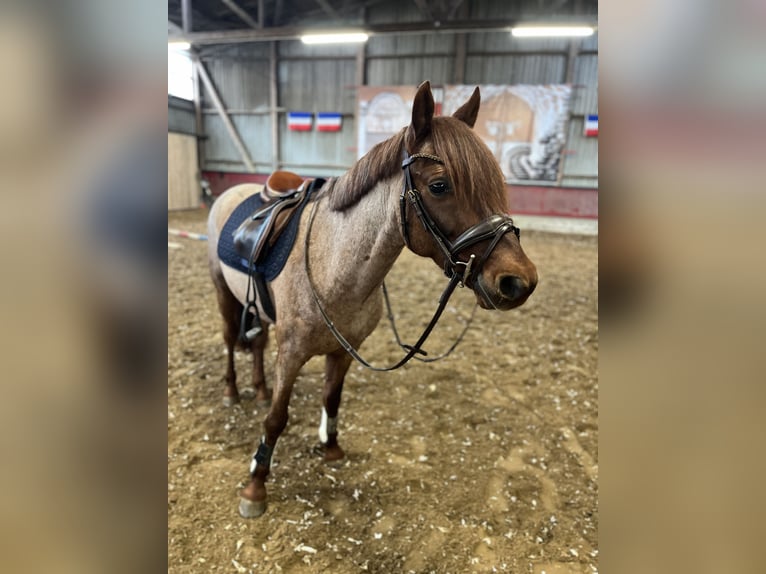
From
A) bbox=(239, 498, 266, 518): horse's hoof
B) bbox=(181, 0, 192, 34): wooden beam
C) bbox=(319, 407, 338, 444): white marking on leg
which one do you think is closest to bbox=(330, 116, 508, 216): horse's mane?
bbox=(319, 407, 338, 444): white marking on leg

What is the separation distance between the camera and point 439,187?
3.96 feet

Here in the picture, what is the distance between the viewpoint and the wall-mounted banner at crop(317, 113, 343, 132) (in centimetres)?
1256

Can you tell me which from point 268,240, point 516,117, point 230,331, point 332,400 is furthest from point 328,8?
point 332,400

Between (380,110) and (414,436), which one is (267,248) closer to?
(414,436)

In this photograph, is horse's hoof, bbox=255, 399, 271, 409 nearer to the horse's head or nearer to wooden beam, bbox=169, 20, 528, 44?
the horse's head

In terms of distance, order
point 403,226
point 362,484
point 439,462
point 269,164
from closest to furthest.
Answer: point 403,226, point 362,484, point 439,462, point 269,164

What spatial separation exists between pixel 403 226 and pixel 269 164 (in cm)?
1335

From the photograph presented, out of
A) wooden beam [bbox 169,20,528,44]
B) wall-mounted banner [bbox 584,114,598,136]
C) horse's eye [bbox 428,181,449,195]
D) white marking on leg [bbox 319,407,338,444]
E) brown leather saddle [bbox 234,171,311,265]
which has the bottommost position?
white marking on leg [bbox 319,407,338,444]

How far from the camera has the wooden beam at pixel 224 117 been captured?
13164 mm
